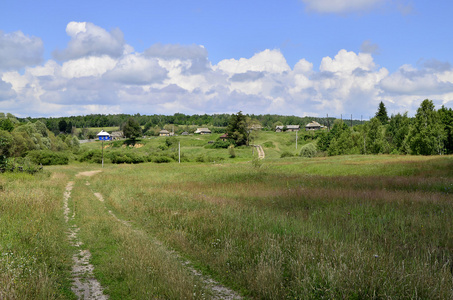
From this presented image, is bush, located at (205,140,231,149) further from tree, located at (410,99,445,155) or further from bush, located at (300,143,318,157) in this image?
tree, located at (410,99,445,155)

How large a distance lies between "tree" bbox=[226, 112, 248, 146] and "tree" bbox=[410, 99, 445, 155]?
59.5 meters

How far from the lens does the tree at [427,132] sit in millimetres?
53062

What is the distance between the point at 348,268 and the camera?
634 cm

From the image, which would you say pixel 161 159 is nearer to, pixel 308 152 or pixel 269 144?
pixel 308 152

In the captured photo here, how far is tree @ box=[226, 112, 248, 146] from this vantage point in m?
108

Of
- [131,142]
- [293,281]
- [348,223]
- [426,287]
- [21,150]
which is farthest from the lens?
[131,142]

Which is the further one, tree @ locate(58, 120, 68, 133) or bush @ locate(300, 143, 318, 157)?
tree @ locate(58, 120, 68, 133)

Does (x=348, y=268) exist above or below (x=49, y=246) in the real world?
above

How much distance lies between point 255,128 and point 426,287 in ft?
347

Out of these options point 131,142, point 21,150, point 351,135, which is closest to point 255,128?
point 351,135

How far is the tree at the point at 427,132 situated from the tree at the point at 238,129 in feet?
195

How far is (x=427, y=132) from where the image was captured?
174ft

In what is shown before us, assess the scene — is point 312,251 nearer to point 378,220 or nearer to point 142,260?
point 142,260

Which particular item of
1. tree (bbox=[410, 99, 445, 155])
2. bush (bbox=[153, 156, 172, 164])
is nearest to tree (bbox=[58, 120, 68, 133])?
bush (bbox=[153, 156, 172, 164])
